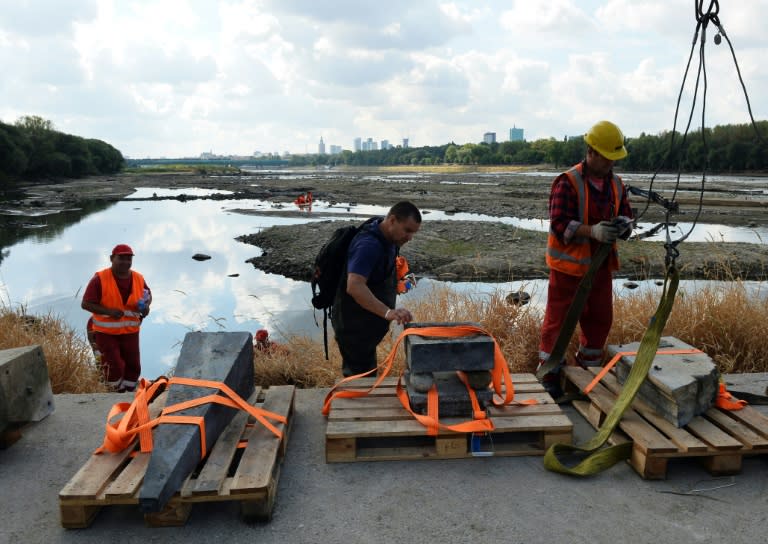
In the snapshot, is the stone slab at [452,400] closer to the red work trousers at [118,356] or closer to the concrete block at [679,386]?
the concrete block at [679,386]

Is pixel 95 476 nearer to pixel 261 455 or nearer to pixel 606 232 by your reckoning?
pixel 261 455

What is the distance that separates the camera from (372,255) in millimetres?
4094

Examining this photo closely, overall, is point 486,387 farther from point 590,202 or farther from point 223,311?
point 223,311

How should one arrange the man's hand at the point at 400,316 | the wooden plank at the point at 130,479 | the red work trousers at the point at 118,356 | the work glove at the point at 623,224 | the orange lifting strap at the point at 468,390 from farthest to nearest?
the red work trousers at the point at 118,356 < the work glove at the point at 623,224 < the man's hand at the point at 400,316 < the orange lifting strap at the point at 468,390 < the wooden plank at the point at 130,479

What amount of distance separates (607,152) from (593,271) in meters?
0.89

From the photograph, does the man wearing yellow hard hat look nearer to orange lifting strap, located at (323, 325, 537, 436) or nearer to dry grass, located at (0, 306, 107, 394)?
orange lifting strap, located at (323, 325, 537, 436)

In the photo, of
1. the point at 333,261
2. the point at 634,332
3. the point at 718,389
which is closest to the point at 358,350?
the point at 333,261

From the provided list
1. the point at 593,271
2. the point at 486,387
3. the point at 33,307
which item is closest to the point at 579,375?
the point at 593,271

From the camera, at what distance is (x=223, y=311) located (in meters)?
13.2

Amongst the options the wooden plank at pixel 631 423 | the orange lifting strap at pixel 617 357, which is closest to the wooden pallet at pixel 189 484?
the wooden plank at pixel 631 423

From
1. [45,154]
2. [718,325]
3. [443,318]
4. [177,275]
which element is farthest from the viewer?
[45,154]

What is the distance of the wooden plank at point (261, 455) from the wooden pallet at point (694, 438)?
83.5 inches

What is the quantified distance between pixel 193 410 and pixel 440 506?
1496 millimetres

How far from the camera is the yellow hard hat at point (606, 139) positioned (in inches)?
172
